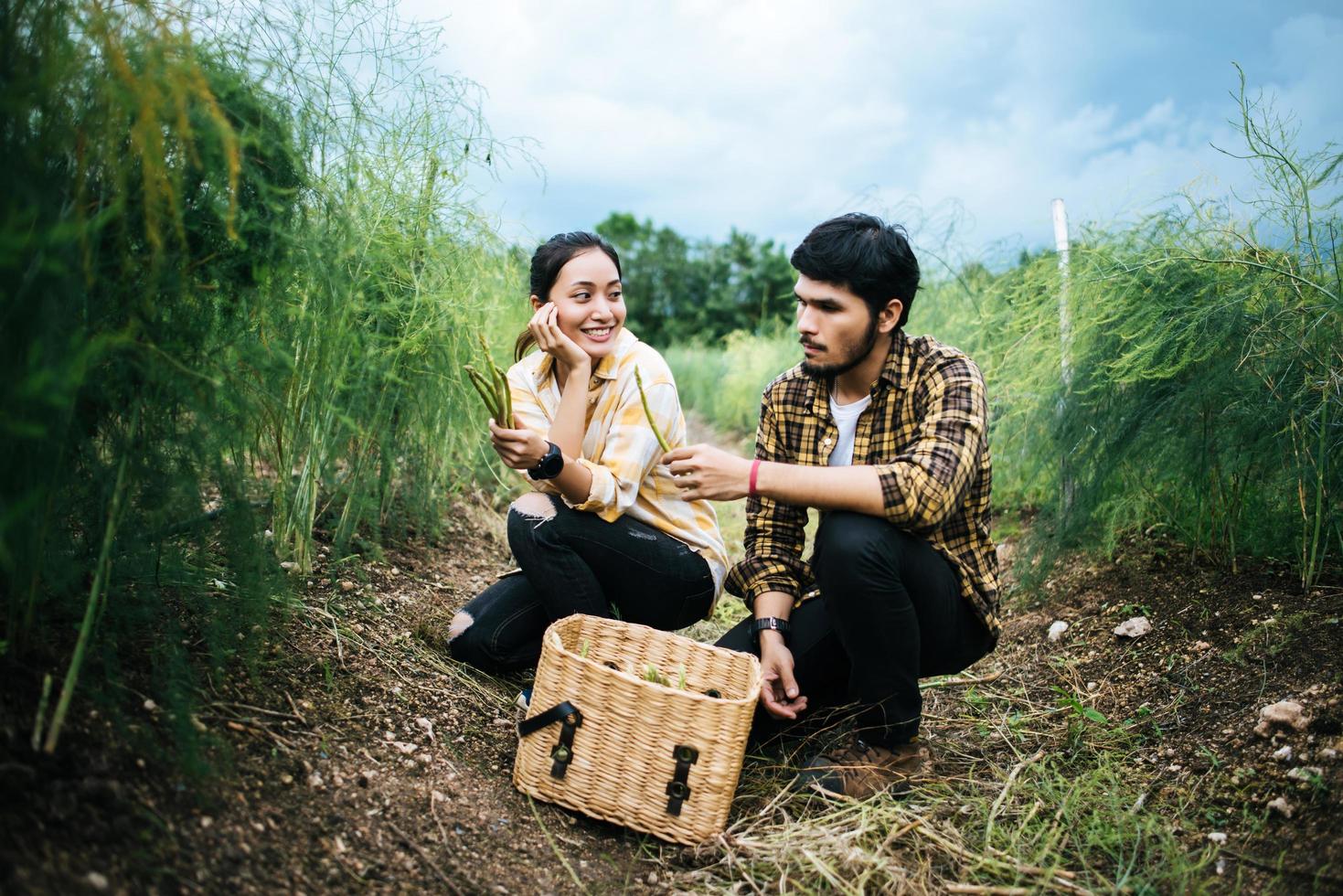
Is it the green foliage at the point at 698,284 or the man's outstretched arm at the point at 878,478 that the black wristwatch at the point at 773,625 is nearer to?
the man's outstretched arm at the point at 878,478

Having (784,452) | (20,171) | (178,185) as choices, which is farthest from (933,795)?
(20,171)

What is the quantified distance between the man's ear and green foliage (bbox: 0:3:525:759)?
1.20m

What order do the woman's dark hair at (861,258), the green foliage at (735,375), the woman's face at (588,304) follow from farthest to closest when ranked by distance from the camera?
1. the green foliage at (735,375)
2. the woman's face at (588,304)
3. the woman's dark hair at (861,258)

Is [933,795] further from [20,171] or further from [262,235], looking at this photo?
[20,171]

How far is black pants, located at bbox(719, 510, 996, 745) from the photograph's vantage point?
1.92 meters

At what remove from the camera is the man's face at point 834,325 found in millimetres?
2053

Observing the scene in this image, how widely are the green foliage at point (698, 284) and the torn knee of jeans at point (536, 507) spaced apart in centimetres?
1701

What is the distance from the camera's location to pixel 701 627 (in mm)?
3287

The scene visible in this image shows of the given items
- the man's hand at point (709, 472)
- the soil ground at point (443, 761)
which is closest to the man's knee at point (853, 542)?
the man's hand at point (709, 472)

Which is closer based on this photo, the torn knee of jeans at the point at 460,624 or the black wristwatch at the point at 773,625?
the black wristwatch at the point at 773,625

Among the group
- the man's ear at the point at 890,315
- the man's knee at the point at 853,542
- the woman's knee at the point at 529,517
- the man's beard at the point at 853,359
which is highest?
the man's ear at the point at 890,315

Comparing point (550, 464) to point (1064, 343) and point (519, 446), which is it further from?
point (1064, 343)

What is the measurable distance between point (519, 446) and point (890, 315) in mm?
901

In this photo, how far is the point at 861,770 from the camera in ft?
6.59
